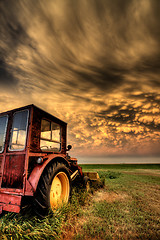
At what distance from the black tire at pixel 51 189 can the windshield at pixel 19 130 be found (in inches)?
41.2

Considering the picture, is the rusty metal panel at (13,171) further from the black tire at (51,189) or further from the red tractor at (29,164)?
the black tire at (51,189)

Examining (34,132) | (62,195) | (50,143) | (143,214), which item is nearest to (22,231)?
(62,195)

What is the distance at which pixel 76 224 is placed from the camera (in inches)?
118

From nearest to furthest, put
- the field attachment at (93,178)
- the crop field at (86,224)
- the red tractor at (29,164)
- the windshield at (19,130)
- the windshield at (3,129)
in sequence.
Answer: the crop field at (86,224)
the red tractor at (29,164)
the windshield at (19,130)
the windshield at (3,129)
the field attachment at (93,178)

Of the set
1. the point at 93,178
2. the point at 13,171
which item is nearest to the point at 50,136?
the point at 13,171

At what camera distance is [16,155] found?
318cm

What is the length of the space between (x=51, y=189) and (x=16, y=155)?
1288mm

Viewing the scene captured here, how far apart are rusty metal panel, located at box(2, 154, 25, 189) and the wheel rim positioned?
3.18ft

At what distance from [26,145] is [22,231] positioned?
5.28ft

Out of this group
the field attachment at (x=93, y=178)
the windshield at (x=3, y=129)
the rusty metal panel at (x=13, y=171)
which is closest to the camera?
the rusty metal panel at (x=13, y=171)

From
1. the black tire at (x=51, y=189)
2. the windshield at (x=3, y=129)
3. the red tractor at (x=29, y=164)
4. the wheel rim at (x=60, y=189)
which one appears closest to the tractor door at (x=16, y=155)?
the red tractor at (x=29, y=164)

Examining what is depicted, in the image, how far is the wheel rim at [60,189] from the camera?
359cm

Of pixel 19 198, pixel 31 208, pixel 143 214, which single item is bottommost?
pixel 143 214

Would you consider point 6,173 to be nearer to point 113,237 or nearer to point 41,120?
point 41,120
